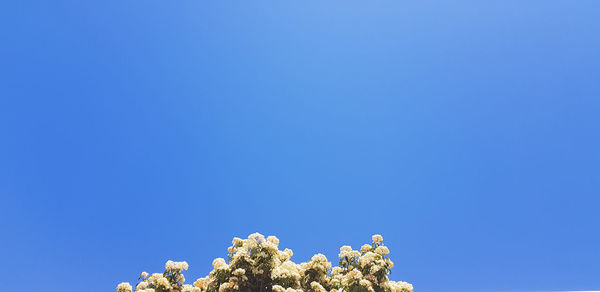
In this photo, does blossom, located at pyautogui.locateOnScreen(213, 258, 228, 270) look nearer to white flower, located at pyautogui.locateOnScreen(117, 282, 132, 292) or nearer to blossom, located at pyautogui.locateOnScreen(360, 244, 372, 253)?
white flower, located at pyautogui.locateOnScreen(117, 282, 132, 292)

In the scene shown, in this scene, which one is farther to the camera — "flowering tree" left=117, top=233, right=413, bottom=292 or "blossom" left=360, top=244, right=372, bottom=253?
"blossom" left=360, top=244, right=372, bottom=253

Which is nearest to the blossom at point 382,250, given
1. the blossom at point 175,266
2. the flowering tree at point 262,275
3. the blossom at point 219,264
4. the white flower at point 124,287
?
the flowering tree at point 262,275

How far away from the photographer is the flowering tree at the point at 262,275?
32.8 ft

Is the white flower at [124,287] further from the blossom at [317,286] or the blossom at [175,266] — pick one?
the blossom at [317,286]

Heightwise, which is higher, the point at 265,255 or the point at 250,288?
the point at 265,255

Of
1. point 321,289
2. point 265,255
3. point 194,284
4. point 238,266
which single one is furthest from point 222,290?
point 321,289

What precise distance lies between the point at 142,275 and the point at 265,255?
3.54 metres

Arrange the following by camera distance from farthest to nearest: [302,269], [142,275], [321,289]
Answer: [302,269]
[321,289]
[142,275]

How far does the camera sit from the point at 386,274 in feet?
37.4

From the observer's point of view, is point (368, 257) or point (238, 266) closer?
→ point (238, 266)

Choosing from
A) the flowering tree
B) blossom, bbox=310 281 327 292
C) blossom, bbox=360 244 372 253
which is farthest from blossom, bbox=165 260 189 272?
blossom, bbox=360 244 372 253

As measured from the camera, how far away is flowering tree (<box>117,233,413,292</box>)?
10.0 metres

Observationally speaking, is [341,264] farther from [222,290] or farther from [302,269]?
[222,290]

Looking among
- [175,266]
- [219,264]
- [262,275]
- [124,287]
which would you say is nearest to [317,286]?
[262,275]
